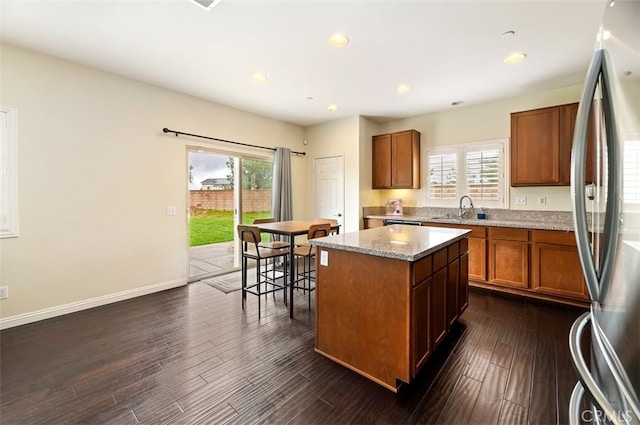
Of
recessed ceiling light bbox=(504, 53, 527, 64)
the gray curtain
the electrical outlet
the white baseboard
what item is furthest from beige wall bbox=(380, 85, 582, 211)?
the white baseboard

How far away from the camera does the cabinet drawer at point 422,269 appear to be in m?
1.77

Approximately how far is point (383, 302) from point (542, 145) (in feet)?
11.2

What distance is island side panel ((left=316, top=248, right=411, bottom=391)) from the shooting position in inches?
69.8

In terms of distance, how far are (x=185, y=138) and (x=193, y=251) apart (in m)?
1.78

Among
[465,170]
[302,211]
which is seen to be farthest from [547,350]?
[302,211]

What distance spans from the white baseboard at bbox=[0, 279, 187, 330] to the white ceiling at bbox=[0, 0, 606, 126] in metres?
2.75

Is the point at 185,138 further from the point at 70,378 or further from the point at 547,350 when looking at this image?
the point at 547,350

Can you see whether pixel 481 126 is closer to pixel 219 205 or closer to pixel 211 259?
pixel 219 205

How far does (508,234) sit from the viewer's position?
3.60 m

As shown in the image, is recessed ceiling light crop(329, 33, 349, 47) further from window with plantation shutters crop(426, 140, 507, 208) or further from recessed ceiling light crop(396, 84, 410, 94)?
window with plantation shutters crop(426, 140, 507, 208)

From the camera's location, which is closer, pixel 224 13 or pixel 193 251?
pixel 224 13

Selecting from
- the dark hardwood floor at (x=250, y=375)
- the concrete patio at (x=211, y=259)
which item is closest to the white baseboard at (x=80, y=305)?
the dark hardwood floor at (x=250, y=375)

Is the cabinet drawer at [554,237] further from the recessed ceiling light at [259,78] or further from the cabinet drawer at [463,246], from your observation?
the recessed ceiling light at [259,78]

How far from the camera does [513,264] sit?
141 inches
